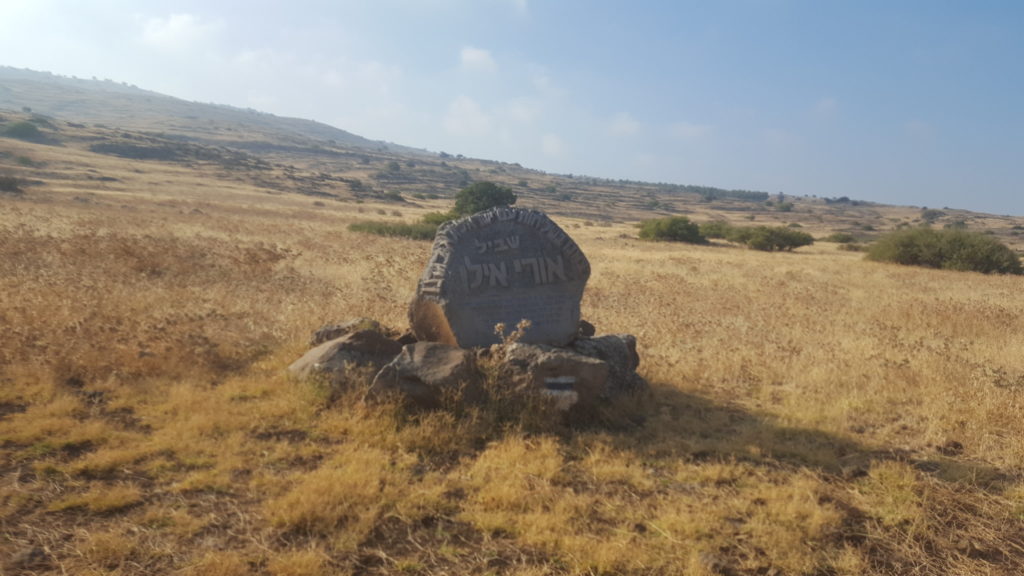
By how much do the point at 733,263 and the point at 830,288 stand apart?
17.7 feet

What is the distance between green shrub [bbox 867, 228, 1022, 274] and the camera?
24.0m

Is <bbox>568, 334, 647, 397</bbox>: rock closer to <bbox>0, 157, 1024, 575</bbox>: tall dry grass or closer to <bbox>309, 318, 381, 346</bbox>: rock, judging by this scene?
<bbox>0, 157, 1024, 575</bbox>: tall dry grass

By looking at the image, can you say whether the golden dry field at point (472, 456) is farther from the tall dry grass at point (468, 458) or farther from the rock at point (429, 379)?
the rock at point (429, 379)

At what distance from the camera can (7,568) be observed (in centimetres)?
361

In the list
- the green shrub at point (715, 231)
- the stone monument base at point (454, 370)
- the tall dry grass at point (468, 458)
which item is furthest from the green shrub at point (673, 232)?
the stone monument base at point (454, 370)

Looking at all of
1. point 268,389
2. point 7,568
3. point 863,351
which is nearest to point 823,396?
point 863,351

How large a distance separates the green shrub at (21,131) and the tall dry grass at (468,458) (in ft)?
200

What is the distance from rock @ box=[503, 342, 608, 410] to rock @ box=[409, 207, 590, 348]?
913 millimetres

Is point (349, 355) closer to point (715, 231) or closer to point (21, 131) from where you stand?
point (715, 231)

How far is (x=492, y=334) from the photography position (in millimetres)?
7203

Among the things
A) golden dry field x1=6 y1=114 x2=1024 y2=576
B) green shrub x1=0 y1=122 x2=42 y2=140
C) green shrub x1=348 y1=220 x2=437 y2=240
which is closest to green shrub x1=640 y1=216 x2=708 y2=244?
green shrub x1=348 y1=220 x2=437 y2=240

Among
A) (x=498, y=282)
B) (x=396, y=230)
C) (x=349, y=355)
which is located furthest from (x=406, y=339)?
(x=396, y=230)

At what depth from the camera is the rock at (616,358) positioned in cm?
723

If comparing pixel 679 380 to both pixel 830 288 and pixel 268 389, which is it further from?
pixel 830 288
